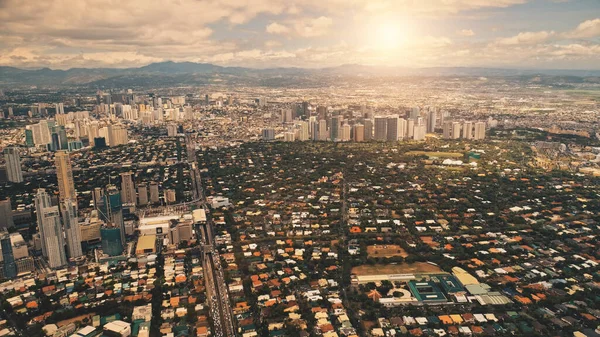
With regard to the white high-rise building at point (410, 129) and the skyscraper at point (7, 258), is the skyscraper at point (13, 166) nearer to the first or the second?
the skyscraper at point (7, 258)

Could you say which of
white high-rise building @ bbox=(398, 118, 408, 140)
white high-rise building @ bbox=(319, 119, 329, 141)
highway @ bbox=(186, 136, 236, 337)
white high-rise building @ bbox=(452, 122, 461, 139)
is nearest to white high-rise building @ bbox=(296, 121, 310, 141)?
white high-rise building @ bbox=(319, 119, 329, 141)

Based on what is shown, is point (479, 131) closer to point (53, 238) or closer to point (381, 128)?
point (381, 128)

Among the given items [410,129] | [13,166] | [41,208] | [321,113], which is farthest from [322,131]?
[41,208]

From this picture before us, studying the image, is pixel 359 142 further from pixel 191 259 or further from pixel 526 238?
pixel 191 259

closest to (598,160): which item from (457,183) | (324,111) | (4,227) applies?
(457,183)

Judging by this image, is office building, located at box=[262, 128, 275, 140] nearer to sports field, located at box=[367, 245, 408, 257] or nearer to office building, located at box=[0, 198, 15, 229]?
office building, located at box=[0, 198, 15, 229]

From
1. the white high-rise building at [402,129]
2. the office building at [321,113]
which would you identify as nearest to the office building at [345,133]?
the white high-rise building at [402,129]
